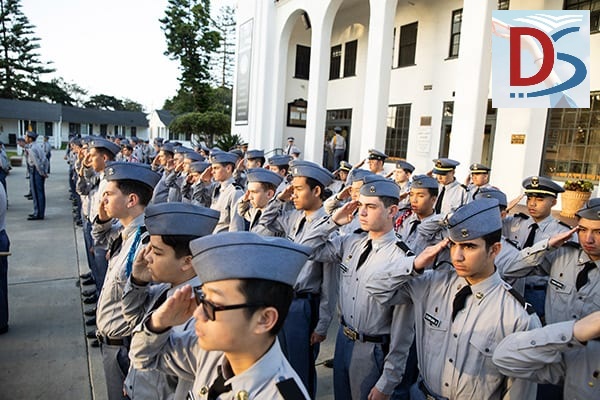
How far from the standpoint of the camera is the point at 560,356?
5.72 feet

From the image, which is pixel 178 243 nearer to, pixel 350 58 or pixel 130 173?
pixel 130 173

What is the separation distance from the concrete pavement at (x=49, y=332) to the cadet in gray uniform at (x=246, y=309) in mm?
2478

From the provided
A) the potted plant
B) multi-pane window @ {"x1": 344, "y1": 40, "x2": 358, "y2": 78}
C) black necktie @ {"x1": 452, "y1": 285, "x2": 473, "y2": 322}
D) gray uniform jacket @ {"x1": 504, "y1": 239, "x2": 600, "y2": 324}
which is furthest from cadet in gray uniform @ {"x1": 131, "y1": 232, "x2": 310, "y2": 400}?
multi-pane window @ {"x1": 344, "y1": 40, "x2": 358, "y2": 78}

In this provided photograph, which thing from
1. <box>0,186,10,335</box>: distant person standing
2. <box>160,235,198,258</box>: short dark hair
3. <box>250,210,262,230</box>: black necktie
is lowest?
<box>0,186,10,335</box>: distant person standing

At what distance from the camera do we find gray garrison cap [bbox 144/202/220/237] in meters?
2.18

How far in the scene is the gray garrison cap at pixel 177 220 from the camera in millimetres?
2180

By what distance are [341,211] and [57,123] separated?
182 ft

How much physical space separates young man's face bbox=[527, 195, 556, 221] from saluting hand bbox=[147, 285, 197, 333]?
4031 mm

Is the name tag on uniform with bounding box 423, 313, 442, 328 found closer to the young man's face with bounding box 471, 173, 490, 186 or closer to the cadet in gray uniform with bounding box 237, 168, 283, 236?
the cadet in gray uniform with bounding box 237, 168, 283, 236

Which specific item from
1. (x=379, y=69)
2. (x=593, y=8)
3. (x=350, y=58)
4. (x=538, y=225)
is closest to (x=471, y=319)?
(x=538, y=225)

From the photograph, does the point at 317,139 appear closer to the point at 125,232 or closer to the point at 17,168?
the point at 125,232

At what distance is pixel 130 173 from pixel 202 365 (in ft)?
6.04

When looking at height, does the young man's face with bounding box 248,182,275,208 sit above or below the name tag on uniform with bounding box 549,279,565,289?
above

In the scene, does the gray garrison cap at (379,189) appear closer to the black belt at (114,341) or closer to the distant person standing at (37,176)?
the black belt at (114,341)
